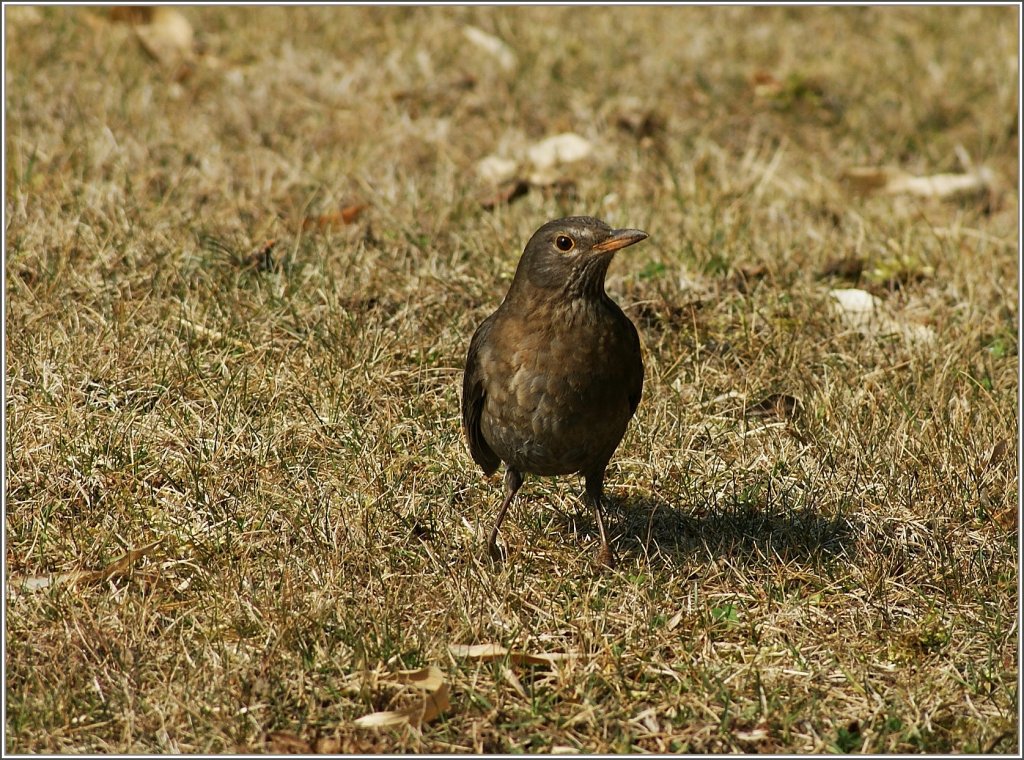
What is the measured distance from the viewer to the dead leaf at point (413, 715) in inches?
152

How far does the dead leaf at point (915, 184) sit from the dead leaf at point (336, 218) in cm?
315

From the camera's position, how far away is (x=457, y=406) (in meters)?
5.66

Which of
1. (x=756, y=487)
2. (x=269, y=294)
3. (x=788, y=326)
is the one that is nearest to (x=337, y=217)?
(x=269, y=294)

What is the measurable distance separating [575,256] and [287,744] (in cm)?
192

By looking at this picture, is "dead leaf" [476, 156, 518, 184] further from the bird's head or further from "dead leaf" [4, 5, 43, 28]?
"dead leaf" [4, 5, 43, 28]

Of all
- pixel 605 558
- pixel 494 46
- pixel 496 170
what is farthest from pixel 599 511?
pixel 494 46

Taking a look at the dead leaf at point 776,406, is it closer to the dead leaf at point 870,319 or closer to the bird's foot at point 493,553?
the dead leaf at point 870,319

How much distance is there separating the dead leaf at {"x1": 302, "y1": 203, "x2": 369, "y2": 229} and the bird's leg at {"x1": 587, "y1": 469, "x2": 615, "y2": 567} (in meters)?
2.64

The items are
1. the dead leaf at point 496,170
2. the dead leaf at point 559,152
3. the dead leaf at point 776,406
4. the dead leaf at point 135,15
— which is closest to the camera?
the dead leaf at point 776,406

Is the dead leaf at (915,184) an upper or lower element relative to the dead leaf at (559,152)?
lower

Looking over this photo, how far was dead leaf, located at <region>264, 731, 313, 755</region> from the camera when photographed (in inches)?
150

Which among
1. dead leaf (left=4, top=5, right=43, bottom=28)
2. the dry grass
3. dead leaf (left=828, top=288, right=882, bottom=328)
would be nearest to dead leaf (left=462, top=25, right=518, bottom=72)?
the dry grass

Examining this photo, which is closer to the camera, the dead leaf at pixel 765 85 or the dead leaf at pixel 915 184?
the dead leaf at pixel 915 184

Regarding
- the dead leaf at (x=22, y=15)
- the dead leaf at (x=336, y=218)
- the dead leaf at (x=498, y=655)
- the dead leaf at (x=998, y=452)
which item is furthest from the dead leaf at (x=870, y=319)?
the dead leaf at (x=22, y=15)
